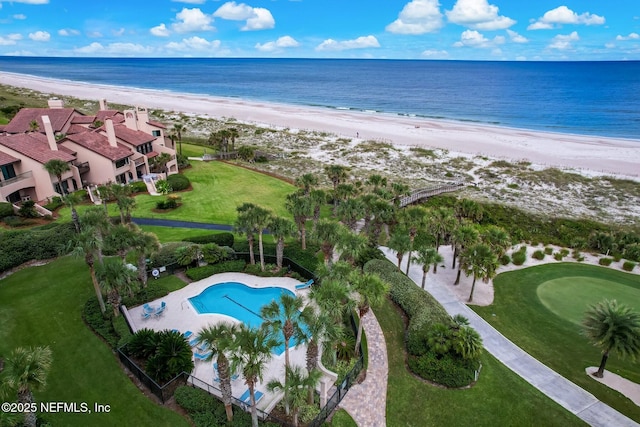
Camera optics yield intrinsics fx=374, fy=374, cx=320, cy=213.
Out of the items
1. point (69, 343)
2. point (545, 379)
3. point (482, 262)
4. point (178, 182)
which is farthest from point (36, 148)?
point (545, 379)

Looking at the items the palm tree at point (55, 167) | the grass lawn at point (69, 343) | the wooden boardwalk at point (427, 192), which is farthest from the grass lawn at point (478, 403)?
the palm tree at point (55, 167)

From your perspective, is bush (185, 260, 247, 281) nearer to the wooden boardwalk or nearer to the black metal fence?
the black metal fence

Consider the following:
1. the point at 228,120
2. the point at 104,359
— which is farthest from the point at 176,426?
the point at 228,120

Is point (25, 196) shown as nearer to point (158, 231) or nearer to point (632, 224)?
point (158, 231)

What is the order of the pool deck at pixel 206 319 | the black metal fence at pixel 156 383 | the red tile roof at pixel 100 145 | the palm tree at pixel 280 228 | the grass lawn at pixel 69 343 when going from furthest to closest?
1. the red tile roof at pixel 100 145
2. the palm tree at pixel 280 228
3. the pool deck at pixel 206 319
4. the black metal fence at pixel 156 383
5. the grass lawn at pixel 69 343

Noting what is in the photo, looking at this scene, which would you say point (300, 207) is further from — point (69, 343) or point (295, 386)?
point (69, 343)

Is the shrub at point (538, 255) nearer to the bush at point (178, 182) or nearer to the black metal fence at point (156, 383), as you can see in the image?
the black metal fence at point (156, 383)
